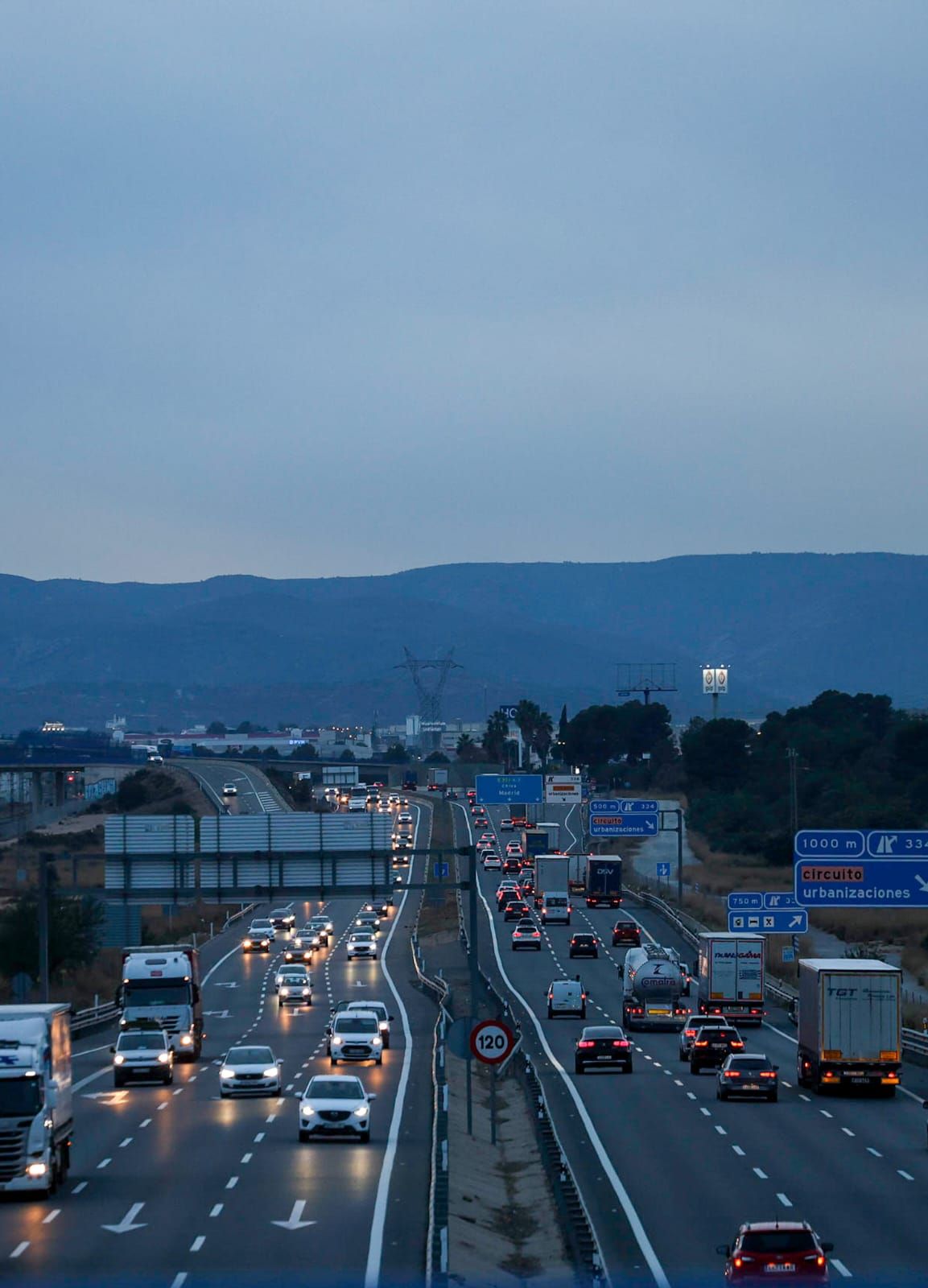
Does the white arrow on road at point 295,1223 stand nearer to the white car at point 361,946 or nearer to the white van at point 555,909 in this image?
the white car at point 361,946

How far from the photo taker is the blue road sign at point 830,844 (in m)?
47.2

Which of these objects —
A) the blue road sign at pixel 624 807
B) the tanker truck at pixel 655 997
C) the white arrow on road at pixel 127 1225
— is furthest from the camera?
the blue road sign at pixel 624 807

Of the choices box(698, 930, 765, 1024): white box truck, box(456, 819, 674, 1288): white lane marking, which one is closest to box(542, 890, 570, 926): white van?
box(456, 819, 674, 1288): white lane marking

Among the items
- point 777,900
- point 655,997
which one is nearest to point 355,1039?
point 655,997

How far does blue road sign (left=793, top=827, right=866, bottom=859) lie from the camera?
155ft

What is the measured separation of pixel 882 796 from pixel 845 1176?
10011 centimetres

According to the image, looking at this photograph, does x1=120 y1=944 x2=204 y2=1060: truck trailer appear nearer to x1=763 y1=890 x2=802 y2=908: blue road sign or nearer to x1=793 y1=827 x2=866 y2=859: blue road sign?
x1=793 y1=827 x2=866 y2=859: blue road sign

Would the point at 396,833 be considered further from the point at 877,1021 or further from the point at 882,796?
the point at 877,1021

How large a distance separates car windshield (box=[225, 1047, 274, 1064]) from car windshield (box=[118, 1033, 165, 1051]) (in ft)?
12.3

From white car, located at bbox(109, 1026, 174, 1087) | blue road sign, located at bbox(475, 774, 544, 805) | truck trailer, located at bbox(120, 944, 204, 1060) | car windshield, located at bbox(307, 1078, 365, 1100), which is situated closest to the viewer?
car windshield, located at bbox(307, 1078, 365, 1100)

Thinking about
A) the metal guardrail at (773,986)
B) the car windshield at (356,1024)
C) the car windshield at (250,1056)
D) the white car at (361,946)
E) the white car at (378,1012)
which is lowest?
the white car at (361,946)

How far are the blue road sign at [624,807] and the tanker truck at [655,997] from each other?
2716cm

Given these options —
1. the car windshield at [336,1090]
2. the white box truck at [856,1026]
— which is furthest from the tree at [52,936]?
the car windshield at [336,1090]

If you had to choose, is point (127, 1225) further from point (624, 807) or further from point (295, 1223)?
point (624, 807)
